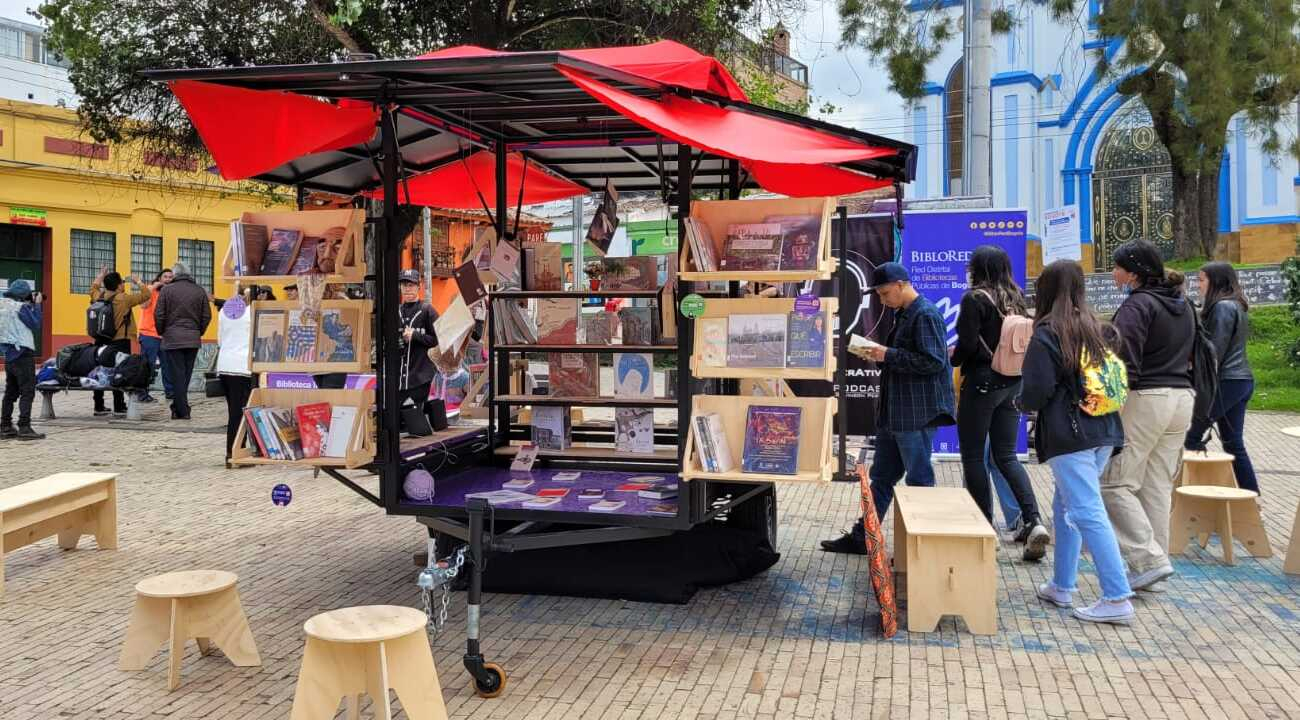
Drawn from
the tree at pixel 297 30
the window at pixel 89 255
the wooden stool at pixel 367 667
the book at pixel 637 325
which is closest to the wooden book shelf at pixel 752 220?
the book at pixel 637 325

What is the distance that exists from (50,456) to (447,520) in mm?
7719

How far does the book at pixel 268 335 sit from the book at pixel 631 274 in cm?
183

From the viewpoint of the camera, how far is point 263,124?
5281 mm

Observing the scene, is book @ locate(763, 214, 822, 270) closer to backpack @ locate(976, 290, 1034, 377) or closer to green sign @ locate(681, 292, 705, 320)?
green sign @ locate(681, 292, 705, 320)

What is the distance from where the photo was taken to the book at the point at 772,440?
16.4ft

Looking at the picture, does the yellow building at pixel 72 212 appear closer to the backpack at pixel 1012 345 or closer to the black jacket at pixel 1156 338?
the backpack at pixel 1012 345

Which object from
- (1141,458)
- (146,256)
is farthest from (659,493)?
(146,256)

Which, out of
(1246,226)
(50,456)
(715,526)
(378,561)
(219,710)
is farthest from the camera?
(1246,226)

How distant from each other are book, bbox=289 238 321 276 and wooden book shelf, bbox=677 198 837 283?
6.36ft

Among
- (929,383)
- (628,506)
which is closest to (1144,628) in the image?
(929,383)

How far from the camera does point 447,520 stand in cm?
541

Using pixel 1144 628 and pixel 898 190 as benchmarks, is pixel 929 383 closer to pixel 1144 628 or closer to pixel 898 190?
pixel 898 190

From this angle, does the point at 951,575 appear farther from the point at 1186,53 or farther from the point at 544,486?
the point at 1186,53

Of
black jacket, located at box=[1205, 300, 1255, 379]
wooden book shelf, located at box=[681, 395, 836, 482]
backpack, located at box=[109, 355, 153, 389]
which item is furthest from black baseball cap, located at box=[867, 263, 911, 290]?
backpack, located at box=[109, 355, 153, 389]
